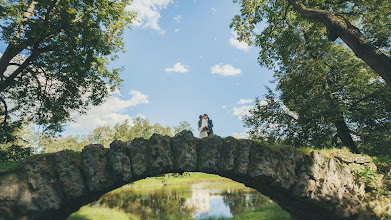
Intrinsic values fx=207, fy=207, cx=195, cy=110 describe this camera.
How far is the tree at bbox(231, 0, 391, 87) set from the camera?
5.99 meters

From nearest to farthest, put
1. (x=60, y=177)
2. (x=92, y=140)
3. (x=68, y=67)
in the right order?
1. (x=60, y=177)
2. (x=68, y=67)
3. (x=92, y=140)

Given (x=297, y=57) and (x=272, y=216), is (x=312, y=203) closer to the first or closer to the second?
(x=272, y=216)

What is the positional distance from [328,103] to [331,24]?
5608 mm

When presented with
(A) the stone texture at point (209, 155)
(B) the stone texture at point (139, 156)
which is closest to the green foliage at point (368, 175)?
(A) the stone texture at point (209, 155)

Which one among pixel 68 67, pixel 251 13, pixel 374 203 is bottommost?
pixel 374 203

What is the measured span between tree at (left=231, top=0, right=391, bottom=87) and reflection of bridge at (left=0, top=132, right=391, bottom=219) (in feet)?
11.4

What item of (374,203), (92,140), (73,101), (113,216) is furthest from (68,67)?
(92,140)

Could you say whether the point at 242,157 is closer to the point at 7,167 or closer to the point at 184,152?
the point at 184,152

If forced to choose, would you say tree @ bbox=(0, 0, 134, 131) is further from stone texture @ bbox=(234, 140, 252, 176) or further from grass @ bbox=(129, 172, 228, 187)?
grass @ bbox=(129, 172, 228, 187)

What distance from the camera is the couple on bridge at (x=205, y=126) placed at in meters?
9.41

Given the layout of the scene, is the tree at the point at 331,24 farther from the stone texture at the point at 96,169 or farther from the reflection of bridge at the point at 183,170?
the stone texture at the point at 96,169

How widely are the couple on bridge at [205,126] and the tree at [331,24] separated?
5.61 metres

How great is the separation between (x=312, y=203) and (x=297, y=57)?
9264 mm

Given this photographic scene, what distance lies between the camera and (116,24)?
12445mm
